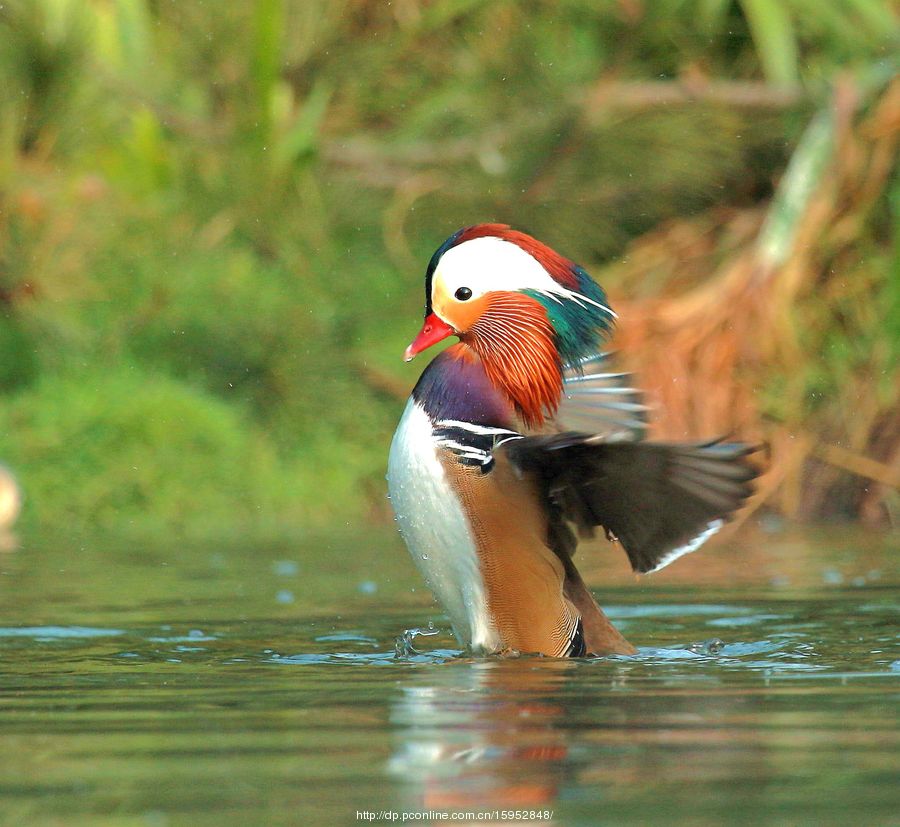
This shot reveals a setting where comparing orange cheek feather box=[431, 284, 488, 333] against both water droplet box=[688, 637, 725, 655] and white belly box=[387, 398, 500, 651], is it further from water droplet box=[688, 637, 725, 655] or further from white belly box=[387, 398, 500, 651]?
water droplet box=[688, 637, 725, 655]

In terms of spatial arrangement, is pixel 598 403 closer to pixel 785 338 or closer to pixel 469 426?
pixel 469 426

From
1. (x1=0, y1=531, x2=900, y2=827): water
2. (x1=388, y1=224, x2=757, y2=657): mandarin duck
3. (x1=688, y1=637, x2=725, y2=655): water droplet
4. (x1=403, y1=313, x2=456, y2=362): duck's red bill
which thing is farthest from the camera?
(x1=403, y1=313, x2=456, y2=362): duck's red bill

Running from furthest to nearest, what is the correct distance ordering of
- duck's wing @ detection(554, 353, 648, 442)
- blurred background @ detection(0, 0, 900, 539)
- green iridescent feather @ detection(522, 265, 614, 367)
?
blurred background @ detection(0, 0, 900, 539), duck's wing @ detection(554, 353, 648, 442), green iridescent feather @ detection(522, 265, 614, 367)

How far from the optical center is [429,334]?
4016mm

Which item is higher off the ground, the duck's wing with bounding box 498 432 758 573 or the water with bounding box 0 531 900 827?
the duck's wing with bounding box 498 432 758 573

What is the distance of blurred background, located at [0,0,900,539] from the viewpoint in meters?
7.71

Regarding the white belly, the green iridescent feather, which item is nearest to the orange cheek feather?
the green iridescent feather

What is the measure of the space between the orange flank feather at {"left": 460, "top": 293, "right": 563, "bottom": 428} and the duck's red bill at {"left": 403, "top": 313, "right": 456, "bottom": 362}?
5 cm

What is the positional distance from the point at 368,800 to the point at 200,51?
22.4ft

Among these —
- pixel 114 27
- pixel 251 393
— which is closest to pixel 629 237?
pixel 251 393

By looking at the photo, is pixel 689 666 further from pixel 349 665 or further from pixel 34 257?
pixel 34 257

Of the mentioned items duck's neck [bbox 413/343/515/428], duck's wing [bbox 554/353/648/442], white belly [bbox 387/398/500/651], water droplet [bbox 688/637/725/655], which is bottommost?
water droplet [bbox 688/637/725/655]

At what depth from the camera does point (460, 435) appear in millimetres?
3748

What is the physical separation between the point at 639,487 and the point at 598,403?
75 cm
